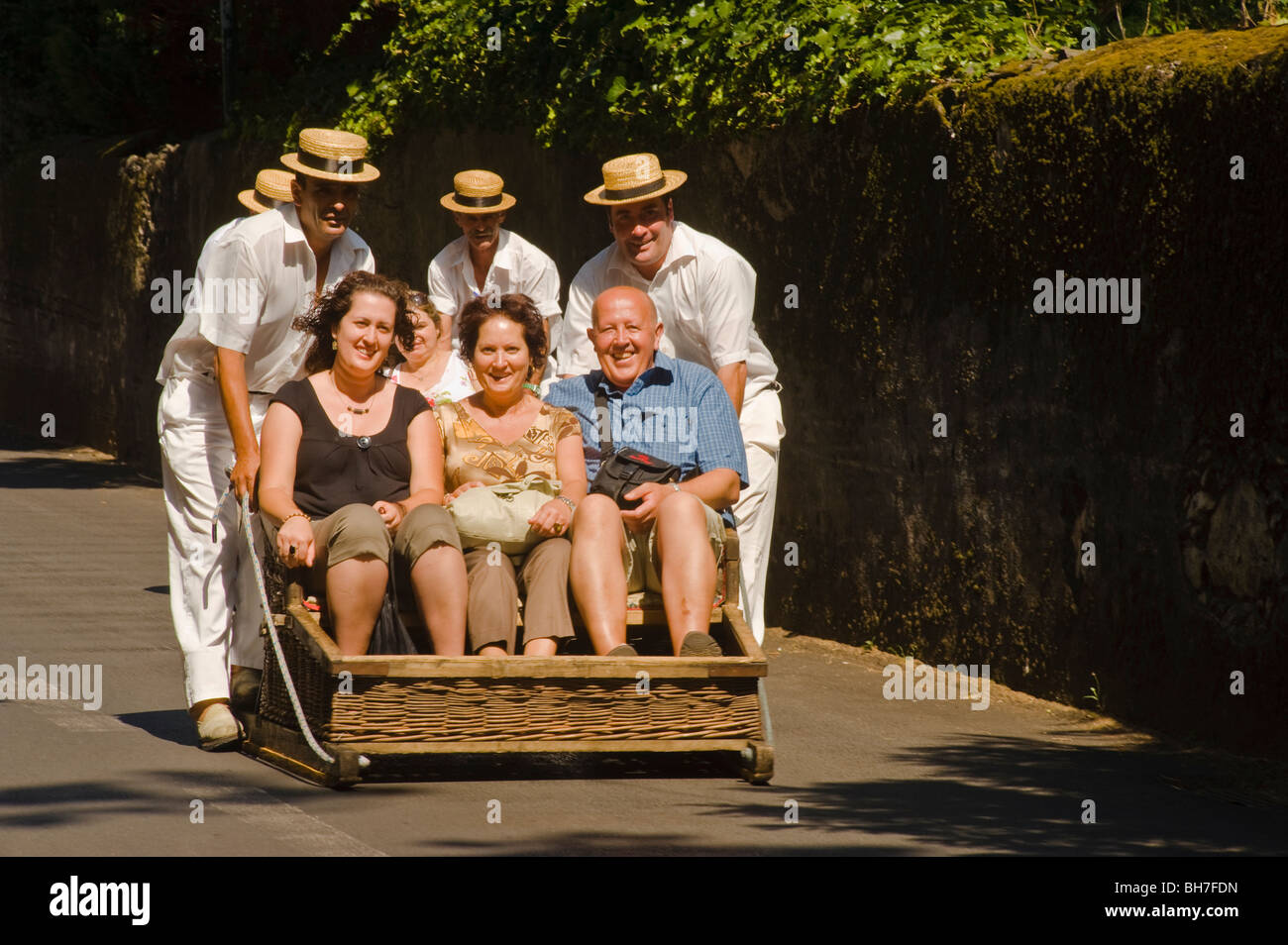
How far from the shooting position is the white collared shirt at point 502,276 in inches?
397

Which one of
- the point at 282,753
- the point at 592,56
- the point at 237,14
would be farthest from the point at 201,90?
the point at 282,753

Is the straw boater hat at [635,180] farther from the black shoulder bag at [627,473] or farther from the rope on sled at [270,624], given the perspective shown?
the rope on sled at [270,624]

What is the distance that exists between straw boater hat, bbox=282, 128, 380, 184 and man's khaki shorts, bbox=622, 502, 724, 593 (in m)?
1.70

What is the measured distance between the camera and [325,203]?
7.76m

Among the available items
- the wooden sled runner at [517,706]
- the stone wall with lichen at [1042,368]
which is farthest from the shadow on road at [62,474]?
the wooden sled runner at [517,706]

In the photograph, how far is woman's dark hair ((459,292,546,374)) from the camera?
7688mm

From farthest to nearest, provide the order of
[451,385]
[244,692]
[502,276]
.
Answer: [502,276] < [451,385] < [244,692]

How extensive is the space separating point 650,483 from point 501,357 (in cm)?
73

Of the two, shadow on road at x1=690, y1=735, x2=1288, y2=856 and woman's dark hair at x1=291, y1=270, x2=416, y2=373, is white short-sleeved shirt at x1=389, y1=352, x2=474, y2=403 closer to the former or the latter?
woman's dark hair at x1=291, y1=270, x2=416, y2=373

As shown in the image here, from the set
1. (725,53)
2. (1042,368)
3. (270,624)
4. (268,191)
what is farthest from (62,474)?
(1042,368)

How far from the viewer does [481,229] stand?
9984 millimetres

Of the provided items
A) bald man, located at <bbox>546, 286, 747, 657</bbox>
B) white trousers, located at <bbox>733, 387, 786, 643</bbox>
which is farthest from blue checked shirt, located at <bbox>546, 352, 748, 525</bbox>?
white trousers, located at <bbox>733, 387, 786, 643</bbox>

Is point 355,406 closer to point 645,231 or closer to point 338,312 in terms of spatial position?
point 338,312

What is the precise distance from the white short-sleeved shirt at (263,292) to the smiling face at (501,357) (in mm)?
615
